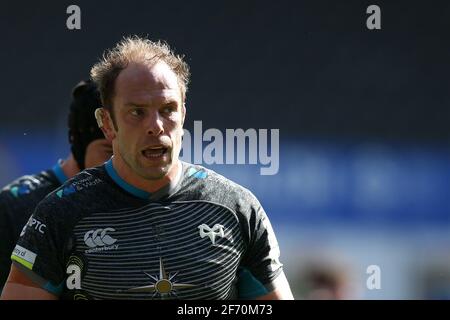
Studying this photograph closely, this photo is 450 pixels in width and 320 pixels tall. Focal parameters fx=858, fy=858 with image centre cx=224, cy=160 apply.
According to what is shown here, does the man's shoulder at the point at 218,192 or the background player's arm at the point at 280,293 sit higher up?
the man's shoulder at the point at 218,192

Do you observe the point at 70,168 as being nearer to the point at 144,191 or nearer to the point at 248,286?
the point at 144,191

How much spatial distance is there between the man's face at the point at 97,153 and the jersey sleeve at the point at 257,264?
1.22 meters

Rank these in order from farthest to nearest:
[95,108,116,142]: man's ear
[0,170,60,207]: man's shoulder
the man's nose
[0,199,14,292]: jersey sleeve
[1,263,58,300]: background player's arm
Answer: [0,170,60,207]: man's shoulder, [0,199,14,292]: jersey sleeve, [95,108,116,142]: man's ear, the man's nose, [1,263,58,300]: background player's arm

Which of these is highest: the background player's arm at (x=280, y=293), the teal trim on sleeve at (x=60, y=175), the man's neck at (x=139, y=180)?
the man's neck at (x=139, y=180)

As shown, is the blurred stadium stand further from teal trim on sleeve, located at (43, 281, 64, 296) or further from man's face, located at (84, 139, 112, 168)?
teal trim on sleeve, located at (43, 281, 64, 296)

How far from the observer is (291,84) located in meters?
5.14

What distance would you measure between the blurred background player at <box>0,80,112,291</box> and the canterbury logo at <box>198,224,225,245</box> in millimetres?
1171

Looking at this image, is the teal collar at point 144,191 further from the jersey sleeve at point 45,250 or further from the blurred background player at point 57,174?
the blurred background player at point 57,174

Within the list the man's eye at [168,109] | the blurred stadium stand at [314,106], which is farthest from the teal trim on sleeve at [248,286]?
the blurred stadium stand at [314,106]

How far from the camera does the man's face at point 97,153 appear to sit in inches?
147

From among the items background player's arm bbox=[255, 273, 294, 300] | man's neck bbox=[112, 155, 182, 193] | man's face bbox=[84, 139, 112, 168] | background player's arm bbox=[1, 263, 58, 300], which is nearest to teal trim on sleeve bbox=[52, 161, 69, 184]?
man's face bbox=[84, 139, 112, 168]

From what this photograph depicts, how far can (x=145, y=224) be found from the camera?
103 inches

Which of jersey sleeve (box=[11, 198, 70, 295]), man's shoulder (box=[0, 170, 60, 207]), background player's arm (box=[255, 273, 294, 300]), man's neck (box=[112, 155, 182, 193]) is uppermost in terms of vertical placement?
man's neck (box=[112, 155, 182, 193])

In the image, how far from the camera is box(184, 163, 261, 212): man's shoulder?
2693 millimetres
